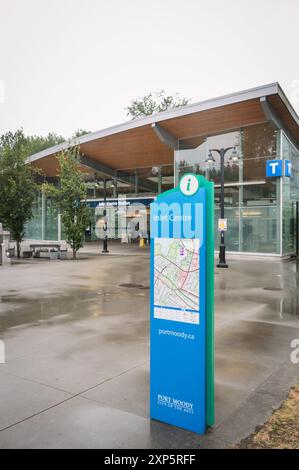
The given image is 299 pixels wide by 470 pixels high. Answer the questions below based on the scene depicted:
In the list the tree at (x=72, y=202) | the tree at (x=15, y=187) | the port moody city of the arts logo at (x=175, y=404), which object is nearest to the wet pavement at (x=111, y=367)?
the port moody city of the arts logo at (x=175, y=404)

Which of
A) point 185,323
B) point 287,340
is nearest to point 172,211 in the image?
point 185,323

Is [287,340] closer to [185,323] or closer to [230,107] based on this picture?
[185,323]

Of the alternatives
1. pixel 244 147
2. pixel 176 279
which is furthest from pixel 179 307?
pixel 244 147

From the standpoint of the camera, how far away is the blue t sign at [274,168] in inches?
896

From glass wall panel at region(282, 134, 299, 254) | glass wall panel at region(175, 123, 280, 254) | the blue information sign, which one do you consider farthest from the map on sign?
glass wall panel at region(282, 134, 299, 254)

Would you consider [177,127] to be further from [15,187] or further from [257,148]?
[15,187]

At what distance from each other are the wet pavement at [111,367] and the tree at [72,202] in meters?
12.4

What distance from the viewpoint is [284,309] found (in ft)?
30.8

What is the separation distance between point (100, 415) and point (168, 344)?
1.04 m

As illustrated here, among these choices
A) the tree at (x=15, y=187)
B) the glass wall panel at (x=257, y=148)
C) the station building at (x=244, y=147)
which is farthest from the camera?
the tree at (x=15, y=187)

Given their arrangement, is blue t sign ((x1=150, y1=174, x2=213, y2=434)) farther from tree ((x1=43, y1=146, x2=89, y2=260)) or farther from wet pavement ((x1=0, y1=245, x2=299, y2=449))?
tree ((x1=43, y1=146, x2=89, y2=260))

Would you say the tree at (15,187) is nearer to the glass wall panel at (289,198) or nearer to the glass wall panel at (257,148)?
the glass wall panel at (257,148)

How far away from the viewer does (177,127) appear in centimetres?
2589

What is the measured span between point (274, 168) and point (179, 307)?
68.1ft
